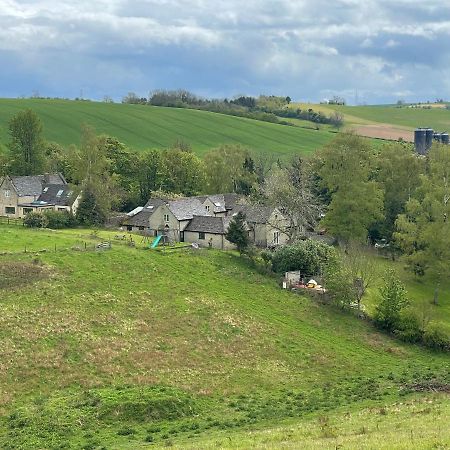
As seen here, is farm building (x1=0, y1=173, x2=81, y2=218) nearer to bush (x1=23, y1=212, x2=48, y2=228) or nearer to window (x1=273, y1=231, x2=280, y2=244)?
bush (x1=23, y1=212, x2=48, y2=228)

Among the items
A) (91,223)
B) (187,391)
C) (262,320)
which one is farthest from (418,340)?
(91,223)

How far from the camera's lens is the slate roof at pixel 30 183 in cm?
8225

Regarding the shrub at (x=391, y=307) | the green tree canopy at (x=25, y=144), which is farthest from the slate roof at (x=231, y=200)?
the shrub at (x=391, y=307)

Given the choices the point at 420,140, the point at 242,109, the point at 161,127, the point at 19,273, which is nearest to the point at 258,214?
the point at 19,273

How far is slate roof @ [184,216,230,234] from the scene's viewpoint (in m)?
69.5

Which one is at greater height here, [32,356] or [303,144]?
[303,144]

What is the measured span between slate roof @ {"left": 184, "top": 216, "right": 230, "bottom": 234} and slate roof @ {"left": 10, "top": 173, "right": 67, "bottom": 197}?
22791 millimetres

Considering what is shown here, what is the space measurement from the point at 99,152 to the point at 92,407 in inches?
2223

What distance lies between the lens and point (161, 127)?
513ft

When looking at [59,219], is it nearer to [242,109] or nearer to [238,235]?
[238,235]

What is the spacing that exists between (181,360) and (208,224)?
30.0 metres

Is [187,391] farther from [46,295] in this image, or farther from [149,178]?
[149,178]

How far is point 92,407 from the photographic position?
33625 millimetres

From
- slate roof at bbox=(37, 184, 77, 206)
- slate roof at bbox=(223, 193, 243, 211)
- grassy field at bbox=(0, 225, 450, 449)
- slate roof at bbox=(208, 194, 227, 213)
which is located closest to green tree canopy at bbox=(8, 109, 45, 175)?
slate roof at bbox=(37, 184, 77, 206)
